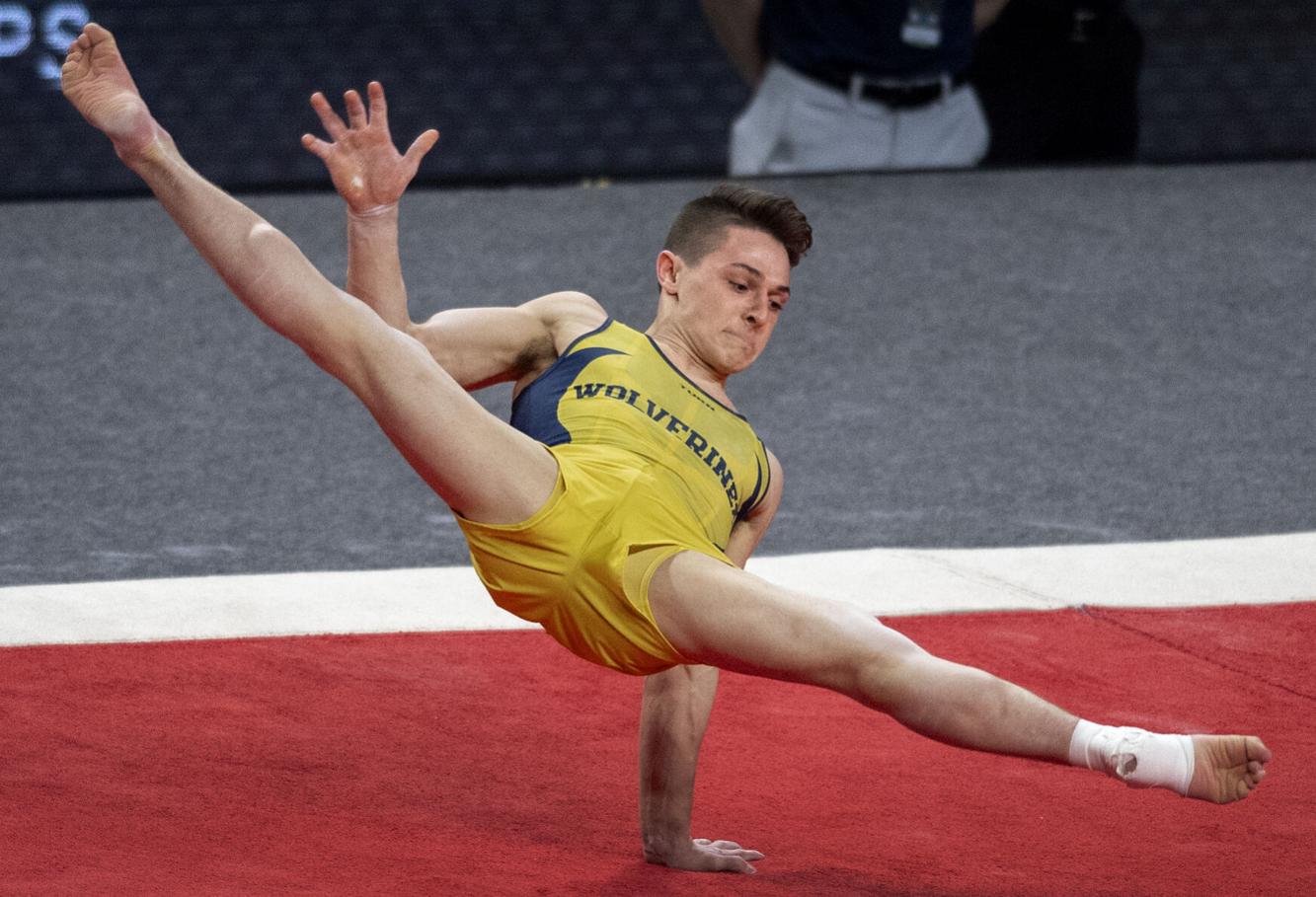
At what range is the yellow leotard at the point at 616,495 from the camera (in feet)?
8.01

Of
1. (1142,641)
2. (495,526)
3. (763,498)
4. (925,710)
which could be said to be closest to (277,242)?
(495,526)

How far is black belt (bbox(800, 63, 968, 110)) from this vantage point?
6051 mm

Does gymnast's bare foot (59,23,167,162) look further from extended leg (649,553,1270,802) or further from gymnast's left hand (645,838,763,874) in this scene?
gymnast's left hand (645,838,763,874)

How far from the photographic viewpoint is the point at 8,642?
3.21 meters

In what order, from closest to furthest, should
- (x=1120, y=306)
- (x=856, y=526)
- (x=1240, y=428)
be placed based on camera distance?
(x=856, y=526) < (x=1240, y=428) < (x=1120, y=306)

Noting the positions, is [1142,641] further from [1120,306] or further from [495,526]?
[1120,306]

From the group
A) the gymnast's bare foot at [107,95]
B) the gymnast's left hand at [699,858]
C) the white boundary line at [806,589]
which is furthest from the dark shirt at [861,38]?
the gymnast's left hand at [699,858]

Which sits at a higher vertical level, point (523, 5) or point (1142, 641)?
point (523, 5)

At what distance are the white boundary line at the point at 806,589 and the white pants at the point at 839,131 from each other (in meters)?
2.68

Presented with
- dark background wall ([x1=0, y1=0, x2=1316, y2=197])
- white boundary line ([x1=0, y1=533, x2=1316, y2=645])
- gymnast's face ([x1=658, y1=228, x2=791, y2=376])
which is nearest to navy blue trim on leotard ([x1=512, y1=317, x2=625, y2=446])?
gymnast's face ([x1=658, y1=228, x2=791, y2=376])

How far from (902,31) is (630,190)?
1.13 metres

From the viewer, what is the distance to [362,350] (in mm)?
2410

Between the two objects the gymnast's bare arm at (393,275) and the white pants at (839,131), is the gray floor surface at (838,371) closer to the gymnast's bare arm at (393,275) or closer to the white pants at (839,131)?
the white pants at (839,131)

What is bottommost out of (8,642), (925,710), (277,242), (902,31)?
(8,642)
